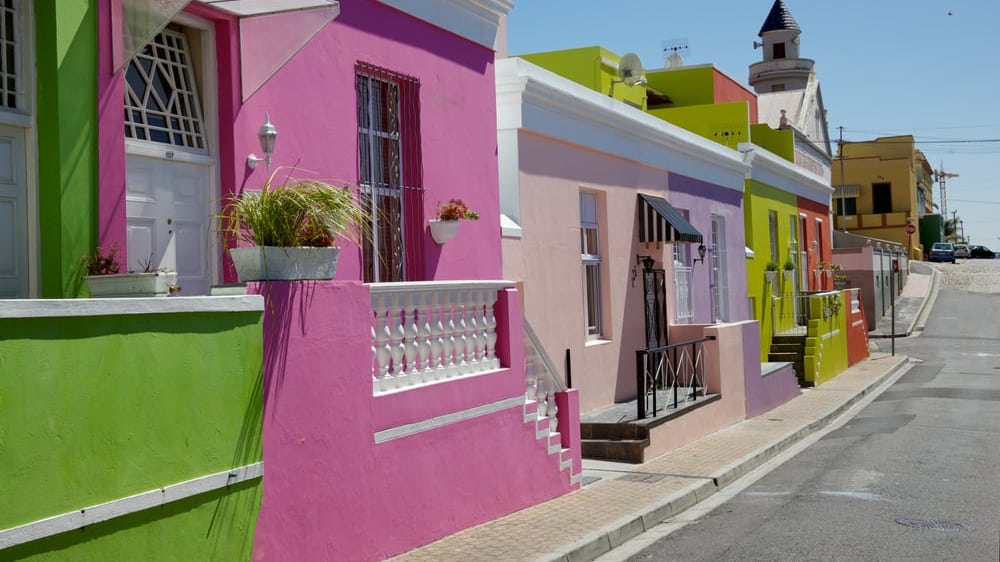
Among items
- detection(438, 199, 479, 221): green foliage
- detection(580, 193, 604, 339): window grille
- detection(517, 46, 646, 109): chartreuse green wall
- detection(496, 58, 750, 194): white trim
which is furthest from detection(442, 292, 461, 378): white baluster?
detection(517, 46, 646, 109): chartreuse green wall

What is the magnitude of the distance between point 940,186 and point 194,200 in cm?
10868

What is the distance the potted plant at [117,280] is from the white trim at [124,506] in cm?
121

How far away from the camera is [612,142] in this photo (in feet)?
50.4

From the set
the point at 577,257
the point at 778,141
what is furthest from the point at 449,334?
the point at 778,141

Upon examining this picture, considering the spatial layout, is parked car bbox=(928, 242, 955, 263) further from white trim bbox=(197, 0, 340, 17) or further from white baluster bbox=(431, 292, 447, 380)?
white trim bbox=(197, 0, 340, 17)

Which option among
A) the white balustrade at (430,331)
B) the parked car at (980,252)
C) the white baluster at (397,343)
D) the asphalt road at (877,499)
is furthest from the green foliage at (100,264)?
the parked car at (980,252)

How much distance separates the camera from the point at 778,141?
94.9 ft

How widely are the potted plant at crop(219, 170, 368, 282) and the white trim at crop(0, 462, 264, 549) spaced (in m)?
1.28

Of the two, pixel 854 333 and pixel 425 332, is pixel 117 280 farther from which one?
pixel 854 333

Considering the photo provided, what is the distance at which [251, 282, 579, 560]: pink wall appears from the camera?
22.1ft

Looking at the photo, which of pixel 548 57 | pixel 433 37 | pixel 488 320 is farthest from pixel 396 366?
pixel 548 57

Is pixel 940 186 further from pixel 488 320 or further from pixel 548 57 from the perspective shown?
pixel 488 320

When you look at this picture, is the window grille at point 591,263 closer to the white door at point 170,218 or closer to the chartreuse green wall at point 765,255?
the white door at point 170,218

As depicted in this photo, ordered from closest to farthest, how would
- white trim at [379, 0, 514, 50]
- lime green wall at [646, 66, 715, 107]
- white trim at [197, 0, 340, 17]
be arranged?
white trim at [197, 0, 340, 17]
white trim at [379, 0, 514, 50]
lime green wall at [646, 66, 715, 107]
